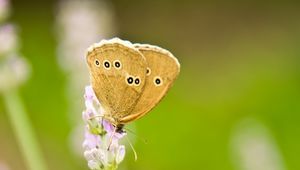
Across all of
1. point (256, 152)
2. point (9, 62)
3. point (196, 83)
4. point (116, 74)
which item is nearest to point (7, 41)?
point (9, 62)

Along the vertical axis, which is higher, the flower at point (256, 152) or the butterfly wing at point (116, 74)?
the flower at point (256, 152)

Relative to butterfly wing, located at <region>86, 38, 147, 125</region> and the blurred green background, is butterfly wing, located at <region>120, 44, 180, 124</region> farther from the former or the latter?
the blurred green background

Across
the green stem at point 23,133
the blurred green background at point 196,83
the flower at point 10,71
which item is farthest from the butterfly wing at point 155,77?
the blurred green background at point 196,83

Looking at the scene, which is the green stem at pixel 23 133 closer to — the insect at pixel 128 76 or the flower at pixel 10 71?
the flower at pixel 10 71

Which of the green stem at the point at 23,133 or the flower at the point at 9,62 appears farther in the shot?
the flower at the point at 9,62

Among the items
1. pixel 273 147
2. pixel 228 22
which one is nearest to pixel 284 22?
pixel 228 22

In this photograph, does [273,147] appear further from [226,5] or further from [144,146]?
[226,5]

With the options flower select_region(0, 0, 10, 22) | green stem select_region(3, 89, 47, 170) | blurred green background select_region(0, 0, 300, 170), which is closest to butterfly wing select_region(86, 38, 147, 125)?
green stem select_region(3, 89, 47, 170)
